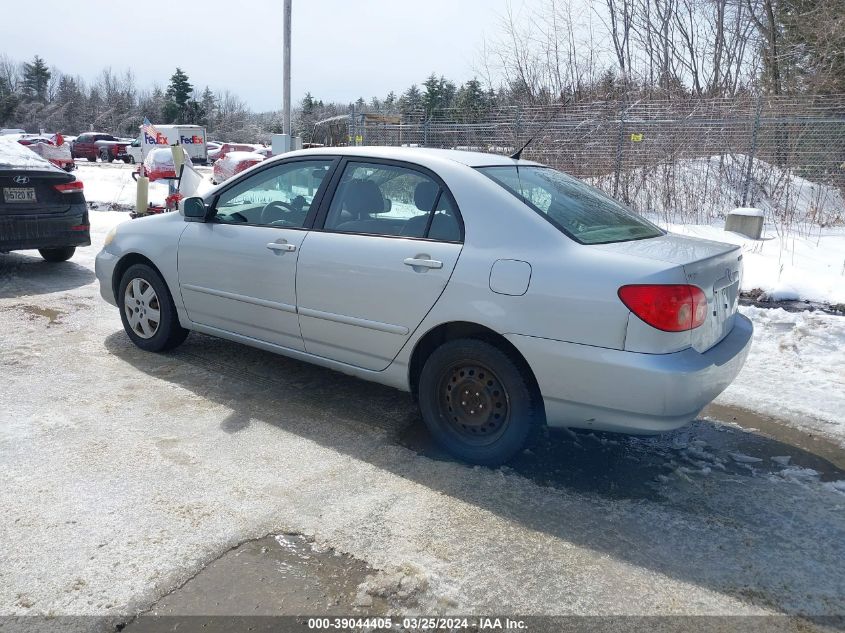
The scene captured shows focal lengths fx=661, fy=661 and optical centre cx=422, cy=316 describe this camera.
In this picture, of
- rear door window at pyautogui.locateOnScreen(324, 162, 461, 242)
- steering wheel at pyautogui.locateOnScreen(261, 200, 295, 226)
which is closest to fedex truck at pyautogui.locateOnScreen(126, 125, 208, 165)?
steering wheel at pyautogui.locateOnScreen(261, 200, 295, 226)

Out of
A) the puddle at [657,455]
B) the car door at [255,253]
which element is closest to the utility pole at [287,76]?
the car door at [255,253]

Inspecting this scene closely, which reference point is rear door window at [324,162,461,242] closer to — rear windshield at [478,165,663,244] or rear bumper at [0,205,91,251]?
rear windshield at [478,165,663,244]

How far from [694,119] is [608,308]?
1161 cm

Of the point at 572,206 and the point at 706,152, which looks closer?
the point at 572,206

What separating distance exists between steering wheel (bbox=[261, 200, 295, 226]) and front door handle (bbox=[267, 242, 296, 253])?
205mm

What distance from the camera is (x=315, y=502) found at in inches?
124

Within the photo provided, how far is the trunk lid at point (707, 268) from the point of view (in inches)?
124

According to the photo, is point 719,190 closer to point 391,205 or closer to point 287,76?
point 287,76

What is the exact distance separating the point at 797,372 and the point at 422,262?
10.6ft

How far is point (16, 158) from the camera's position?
7773 millimetres

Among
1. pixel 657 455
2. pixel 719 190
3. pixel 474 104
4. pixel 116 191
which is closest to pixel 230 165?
pixel 116 191

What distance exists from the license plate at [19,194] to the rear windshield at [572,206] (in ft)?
19.9

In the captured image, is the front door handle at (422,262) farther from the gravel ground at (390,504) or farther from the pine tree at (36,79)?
the pine tree at (36,79)

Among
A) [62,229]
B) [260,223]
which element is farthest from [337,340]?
[62,229]
